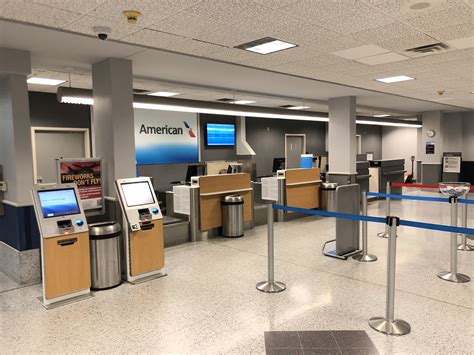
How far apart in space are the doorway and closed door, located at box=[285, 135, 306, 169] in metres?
6.95

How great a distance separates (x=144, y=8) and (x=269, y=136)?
32.0ft

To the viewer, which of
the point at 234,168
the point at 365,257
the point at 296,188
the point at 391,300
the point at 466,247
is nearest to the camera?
the point at 391,300

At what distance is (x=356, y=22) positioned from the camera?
340 cm

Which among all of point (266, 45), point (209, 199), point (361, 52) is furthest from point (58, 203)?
point (361, 52)

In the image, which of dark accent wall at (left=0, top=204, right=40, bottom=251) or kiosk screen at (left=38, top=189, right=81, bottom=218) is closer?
kiosk screen at (left=38, top=189, right=81, bottom=218)

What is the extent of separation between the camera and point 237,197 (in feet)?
21.6

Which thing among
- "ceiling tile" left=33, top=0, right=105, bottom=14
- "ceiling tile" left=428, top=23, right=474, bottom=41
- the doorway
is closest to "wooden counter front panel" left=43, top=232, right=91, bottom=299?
"ceiling tile" left=33, top=0, right=105, bottom=14

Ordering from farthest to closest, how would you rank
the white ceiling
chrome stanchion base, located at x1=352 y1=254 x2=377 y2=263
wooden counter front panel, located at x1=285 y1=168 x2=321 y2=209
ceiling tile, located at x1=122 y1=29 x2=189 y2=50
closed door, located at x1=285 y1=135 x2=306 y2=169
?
closed door, located at x1=285 y1=135 x2=306 y2=169 < wooden counter front panel, located at x1=285 y1=168 x2=321 y2=209 < chrome stanchion base, located at x1=352 y1=254 x2=377 y2=263 < ceiling tile, located at x1=122 y1=29 x2=189 y2=50 < the white ceiling

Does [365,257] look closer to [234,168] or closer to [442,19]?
[442,19]

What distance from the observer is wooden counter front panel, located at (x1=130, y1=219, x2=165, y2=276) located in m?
4.39

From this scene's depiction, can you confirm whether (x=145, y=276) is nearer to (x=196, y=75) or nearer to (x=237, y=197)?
(x=237, y=197)

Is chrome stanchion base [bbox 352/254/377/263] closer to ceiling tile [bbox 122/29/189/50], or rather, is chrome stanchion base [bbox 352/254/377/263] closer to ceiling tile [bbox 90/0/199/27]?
ceiling tile [bbox 122/29/189/50]

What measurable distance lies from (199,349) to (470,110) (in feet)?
42.9

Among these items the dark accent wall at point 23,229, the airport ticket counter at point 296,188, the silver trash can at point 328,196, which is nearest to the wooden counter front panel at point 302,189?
the airport ticket counter at point 296,188
